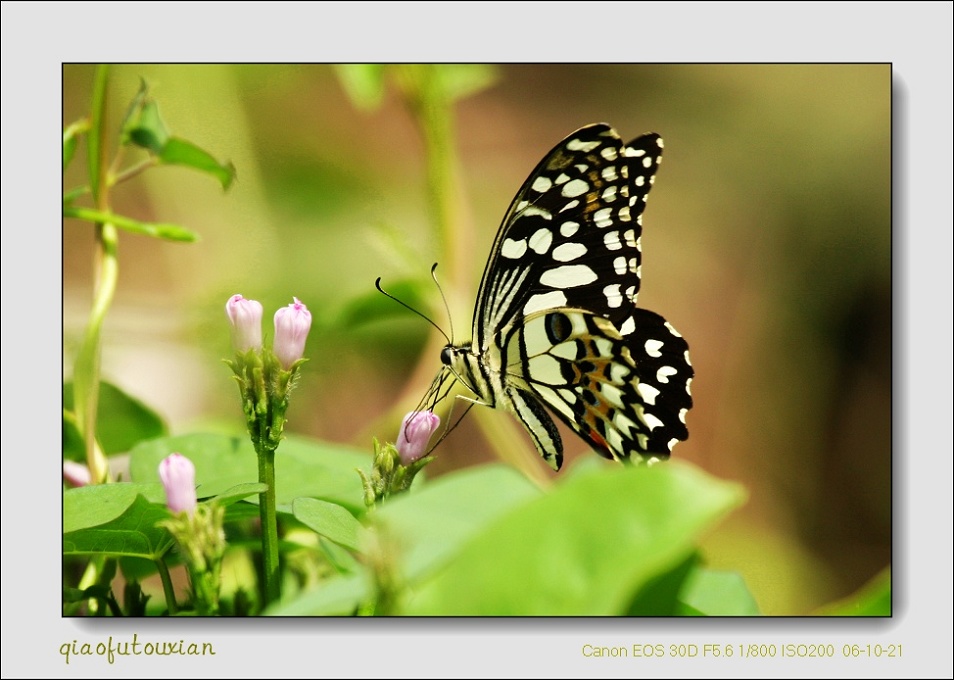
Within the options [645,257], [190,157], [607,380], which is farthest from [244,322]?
[645,257]

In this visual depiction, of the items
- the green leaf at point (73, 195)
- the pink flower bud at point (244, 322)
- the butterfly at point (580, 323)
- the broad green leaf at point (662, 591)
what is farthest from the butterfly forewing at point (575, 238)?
the broad green leaf at point (662, 591)

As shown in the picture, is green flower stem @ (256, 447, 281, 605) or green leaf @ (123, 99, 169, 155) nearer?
green flower stem @ (256, 447, 281, 605)

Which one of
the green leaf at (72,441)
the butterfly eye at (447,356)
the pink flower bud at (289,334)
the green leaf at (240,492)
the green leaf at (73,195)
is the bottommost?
the green leaf at (240,492)

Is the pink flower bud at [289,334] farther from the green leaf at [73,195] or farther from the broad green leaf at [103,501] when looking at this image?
the green leaf at [73,195]

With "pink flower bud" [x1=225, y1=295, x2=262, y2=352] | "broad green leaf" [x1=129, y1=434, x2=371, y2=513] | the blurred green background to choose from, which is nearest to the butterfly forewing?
the blurred green background

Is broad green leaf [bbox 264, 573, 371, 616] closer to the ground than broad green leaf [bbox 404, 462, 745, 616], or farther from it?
closer to the ground

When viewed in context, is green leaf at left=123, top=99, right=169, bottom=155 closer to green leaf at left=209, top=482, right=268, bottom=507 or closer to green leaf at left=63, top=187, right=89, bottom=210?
green leaf at left=63, top=187, right=89, bottom=210

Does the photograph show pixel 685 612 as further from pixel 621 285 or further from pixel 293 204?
pixel 293 204
